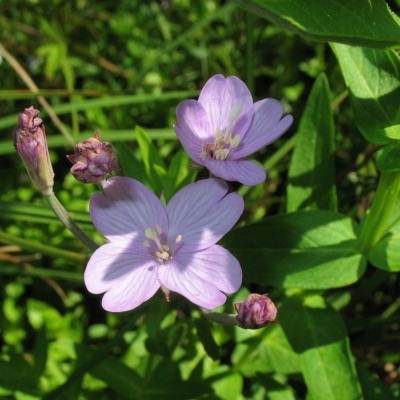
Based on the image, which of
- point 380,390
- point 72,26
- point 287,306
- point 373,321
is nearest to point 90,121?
point 72,26

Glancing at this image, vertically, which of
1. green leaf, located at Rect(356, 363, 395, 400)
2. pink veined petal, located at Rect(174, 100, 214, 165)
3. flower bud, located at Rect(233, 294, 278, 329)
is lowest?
green leaf, located at Rect(356, 363, 395, 400)

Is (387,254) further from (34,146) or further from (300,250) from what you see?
(34,146)

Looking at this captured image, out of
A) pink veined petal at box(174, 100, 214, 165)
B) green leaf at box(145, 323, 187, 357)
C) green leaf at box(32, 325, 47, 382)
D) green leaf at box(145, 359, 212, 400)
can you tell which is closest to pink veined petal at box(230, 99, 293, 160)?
pink veined petal at box(174, 100, 214, 165)

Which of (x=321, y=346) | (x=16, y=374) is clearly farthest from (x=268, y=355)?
(x=16, y=374)

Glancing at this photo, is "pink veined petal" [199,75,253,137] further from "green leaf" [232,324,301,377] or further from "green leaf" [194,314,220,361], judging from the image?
"green leaf" [232,324,301,377]

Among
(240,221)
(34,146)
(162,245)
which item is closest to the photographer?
(34,146)

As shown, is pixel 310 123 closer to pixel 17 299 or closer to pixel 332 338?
pixel 332 338
